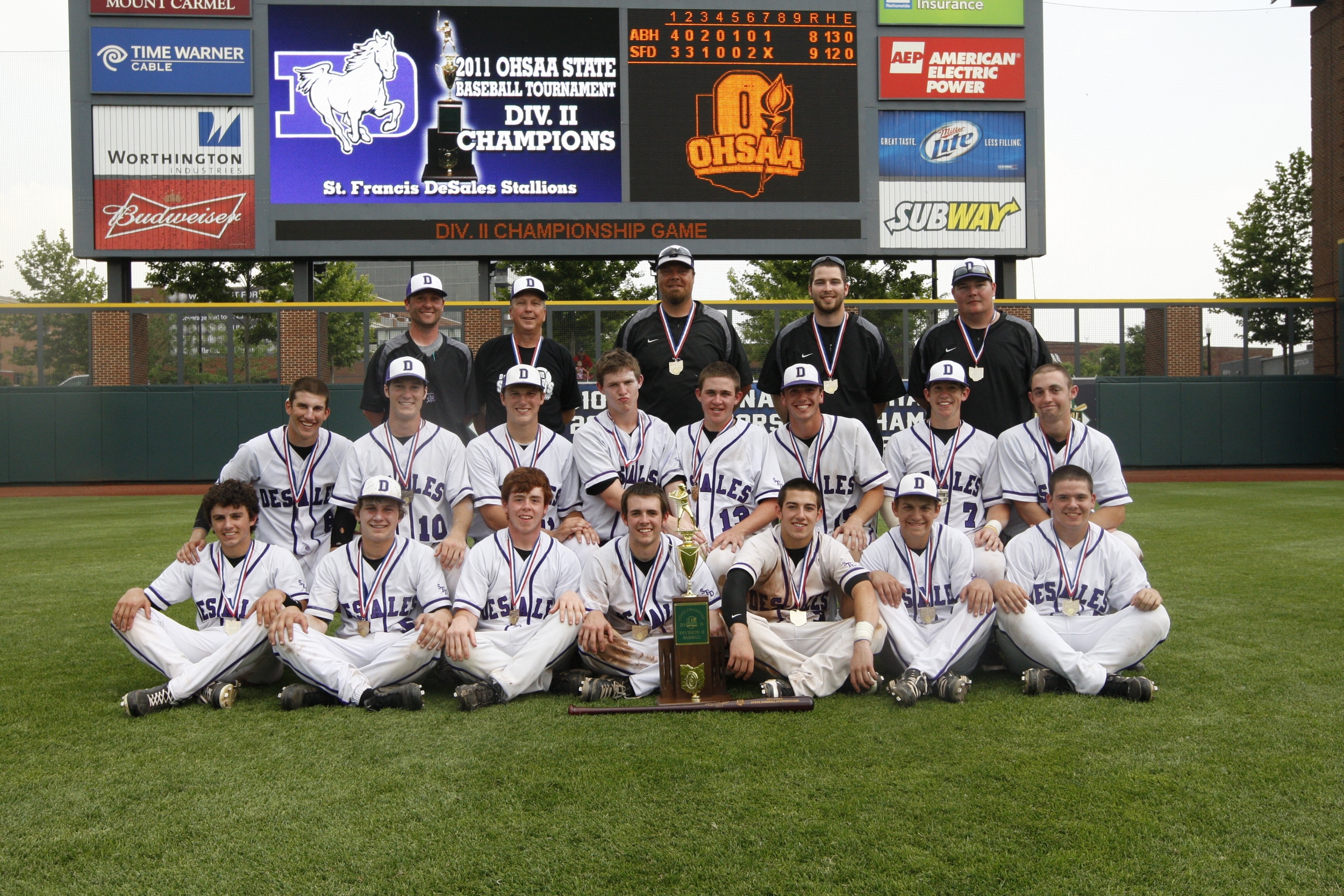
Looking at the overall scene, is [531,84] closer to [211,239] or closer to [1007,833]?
[211,239]

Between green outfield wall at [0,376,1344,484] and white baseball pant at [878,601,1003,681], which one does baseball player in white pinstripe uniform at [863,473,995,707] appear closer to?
white baseball pant at [878,601,1003,681]

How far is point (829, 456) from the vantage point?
5109mm

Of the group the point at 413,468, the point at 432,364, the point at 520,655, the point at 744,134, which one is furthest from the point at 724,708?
the point at 744,134

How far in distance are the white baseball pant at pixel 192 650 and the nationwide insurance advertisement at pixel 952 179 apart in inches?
532

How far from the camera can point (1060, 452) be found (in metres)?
4.97

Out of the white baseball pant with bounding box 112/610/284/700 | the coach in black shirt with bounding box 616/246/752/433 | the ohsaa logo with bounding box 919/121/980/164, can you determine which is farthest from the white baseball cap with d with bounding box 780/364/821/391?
the ohsaa logo with bounding box 919/121/980/164

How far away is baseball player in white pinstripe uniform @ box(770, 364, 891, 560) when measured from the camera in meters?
5.02

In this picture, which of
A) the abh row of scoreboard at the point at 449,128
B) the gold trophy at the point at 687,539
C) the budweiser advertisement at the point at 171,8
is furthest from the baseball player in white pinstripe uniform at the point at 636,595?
the budweiser advertisement at the point at 171,8

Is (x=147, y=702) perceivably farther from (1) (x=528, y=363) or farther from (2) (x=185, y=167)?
(2) (x=185, y=167)

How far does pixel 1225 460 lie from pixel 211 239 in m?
18.1

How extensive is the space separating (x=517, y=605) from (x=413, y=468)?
1.00m

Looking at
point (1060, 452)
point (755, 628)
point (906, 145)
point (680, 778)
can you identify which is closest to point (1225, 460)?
point (906, 145)

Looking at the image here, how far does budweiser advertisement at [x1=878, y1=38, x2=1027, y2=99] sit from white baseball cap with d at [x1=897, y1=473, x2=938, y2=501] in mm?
12953

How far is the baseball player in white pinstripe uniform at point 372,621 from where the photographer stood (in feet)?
14.0
